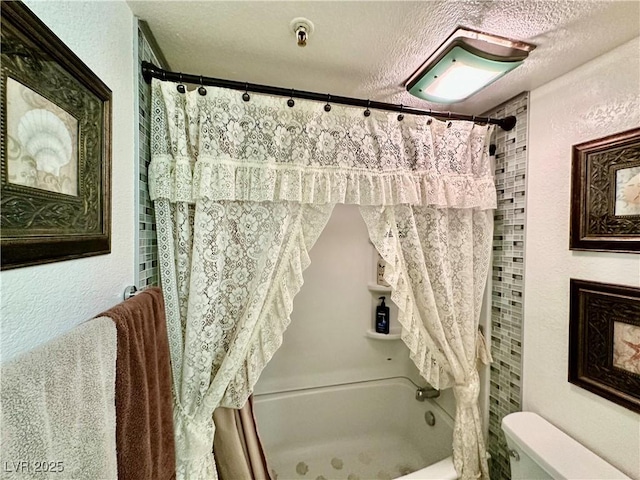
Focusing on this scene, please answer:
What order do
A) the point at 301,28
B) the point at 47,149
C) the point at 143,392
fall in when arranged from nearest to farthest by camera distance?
the point at 47,149
the point at 143,392
the point at 301,28

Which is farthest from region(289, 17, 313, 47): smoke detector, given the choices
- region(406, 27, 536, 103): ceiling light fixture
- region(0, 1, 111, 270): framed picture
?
region(0, 1, 111, 270): framed picture

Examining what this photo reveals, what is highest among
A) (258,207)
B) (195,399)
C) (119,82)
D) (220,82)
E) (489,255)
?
(220,82)

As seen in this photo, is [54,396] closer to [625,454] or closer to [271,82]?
[271,82]

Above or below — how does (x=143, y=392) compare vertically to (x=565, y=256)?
below

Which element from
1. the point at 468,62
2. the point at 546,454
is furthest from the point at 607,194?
the point at 546,454

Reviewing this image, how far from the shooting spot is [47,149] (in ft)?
1.66

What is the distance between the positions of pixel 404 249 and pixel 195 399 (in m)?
1.09

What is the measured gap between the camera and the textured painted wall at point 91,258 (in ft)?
1.51

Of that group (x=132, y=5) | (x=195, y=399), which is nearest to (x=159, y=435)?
(x=195, y=399)

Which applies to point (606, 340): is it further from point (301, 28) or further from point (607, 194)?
point (301, 28)

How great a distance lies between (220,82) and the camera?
3.18 feet

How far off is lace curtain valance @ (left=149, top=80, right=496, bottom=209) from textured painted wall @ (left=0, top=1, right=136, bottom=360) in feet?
0.40

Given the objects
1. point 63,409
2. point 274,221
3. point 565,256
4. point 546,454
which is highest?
point 274,221

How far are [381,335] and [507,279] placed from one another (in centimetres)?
99
